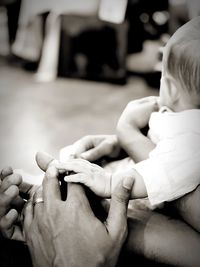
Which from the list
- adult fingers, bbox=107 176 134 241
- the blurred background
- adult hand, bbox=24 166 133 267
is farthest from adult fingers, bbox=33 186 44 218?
the blurred background

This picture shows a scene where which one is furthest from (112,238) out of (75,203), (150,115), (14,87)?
(14,87)

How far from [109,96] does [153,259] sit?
0.89 m

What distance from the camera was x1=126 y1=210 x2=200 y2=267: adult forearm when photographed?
576mm

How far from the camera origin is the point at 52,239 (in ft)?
1.83

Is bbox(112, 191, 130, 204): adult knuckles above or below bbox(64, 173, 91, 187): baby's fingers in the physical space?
below

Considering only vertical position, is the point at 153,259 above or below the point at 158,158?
below

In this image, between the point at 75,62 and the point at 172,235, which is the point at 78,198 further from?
the point at 75,62

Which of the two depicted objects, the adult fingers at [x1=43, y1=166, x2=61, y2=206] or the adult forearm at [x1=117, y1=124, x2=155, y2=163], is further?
the adult forearm at [x1=117, y1=124, x2=155, y2=163]

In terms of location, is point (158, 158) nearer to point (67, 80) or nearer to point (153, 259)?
point (153, 259)

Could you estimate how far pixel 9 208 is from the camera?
0.62 metres

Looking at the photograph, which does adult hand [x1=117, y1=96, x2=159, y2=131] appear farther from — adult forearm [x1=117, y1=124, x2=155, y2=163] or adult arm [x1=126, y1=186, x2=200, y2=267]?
adult arm [x1=126, y1=186, x2=200, y2=267]

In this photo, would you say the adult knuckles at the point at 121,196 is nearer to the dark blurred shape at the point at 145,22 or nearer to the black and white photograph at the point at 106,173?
the black and white photograph at the point at 106,173

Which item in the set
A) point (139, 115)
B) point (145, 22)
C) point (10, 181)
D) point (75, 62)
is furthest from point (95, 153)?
point (145, 22)

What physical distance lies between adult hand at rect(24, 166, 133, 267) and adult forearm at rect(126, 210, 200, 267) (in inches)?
1.6
